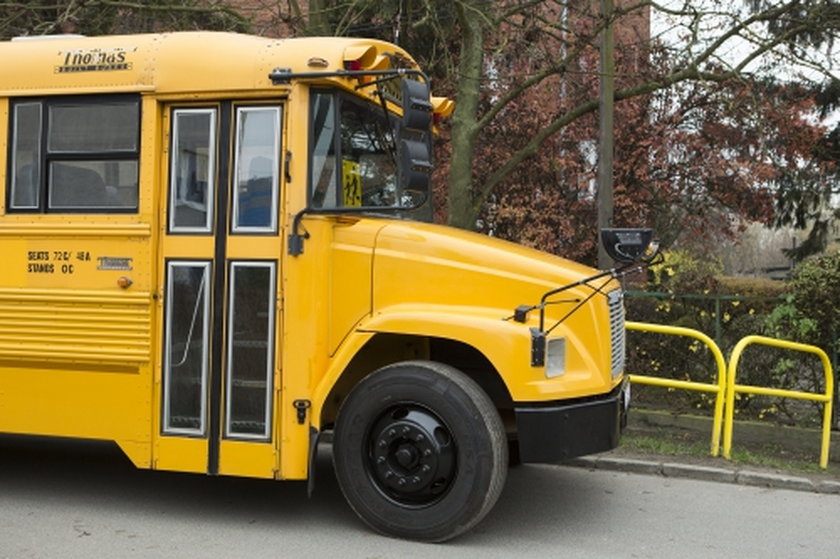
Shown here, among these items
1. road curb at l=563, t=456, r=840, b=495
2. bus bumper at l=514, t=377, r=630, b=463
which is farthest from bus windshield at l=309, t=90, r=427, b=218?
road curb at l=563, t=456, r=840, b=495

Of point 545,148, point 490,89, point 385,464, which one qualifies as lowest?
point 385,464

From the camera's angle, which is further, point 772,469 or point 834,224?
point 834,224

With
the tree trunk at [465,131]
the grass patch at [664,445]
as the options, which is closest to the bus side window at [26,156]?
the grass patch at [664,445]

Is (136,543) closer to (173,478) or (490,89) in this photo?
(173,478)

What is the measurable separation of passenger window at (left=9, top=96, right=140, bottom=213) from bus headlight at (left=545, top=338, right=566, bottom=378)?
2.61 meters

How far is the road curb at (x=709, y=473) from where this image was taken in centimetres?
676

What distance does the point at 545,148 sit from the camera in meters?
13.5

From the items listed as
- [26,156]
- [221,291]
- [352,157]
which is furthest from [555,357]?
[26,156]

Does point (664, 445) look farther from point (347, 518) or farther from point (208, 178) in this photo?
point (208, 178)

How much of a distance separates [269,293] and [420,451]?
4.12 feet

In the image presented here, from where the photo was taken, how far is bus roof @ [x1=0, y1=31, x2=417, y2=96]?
5422mm

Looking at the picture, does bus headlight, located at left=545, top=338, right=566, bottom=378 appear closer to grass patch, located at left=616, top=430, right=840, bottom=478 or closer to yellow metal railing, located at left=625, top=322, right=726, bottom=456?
yellow metal railing, located at left=625, top=322, right=726, bottom=456

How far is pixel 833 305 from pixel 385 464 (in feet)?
14.4

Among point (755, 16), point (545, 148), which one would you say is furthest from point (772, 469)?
point (545, 148)
